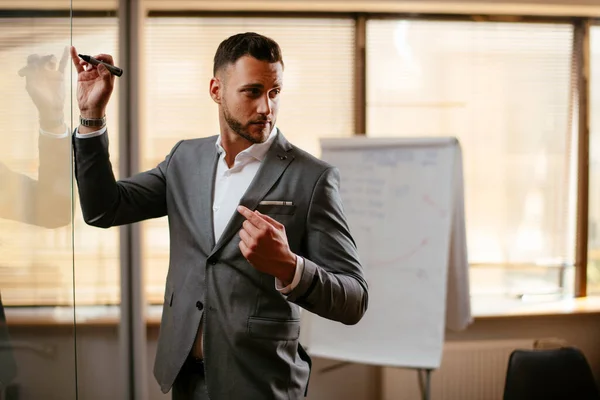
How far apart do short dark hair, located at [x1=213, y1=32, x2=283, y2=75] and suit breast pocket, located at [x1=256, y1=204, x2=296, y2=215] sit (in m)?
0.30

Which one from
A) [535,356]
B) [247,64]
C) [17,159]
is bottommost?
[535,356]

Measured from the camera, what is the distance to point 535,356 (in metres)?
2.66

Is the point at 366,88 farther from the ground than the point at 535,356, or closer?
farther from the ground

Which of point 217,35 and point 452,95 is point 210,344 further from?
point 452,95

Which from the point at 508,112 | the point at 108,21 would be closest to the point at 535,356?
the point at 508,112

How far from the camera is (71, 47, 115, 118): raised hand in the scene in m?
1.22

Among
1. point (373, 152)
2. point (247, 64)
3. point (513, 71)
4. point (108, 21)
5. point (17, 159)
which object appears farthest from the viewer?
point (513, 71)

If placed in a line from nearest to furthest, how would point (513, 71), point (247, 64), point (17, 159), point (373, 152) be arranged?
point (17, 159) → point (247, 64) → point (373, 152) → point (513, 71)

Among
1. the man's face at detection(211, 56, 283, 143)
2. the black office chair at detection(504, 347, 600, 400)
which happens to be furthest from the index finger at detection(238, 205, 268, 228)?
the black office chair at detection(504, 347, 600, 400)

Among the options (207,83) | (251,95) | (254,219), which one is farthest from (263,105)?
(207,83)

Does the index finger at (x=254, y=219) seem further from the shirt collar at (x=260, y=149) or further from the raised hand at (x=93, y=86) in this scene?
the raised hand at (x=93, y=86)

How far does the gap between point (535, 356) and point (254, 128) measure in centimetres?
196

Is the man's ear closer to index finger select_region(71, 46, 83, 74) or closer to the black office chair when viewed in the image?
index finger select_region(71, 46, 83, 74)

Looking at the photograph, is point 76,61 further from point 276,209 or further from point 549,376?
point 549,376
